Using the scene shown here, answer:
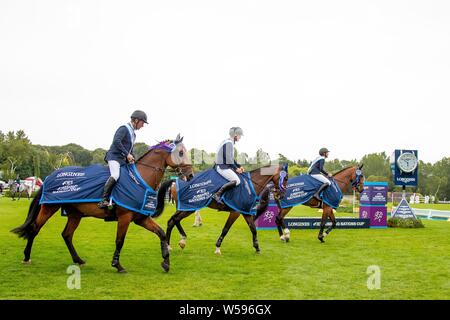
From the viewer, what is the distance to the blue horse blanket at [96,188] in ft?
28.0

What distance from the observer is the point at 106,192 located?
8.46 meters

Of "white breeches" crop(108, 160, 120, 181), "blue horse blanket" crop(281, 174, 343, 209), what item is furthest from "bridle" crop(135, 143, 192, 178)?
"blue horse blanket" crop(281, 174, 343, 209)

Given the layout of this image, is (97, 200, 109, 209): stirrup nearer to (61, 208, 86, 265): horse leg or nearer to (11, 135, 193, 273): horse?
(11, 135, 193, 273): horse

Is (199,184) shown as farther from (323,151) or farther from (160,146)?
(323,151)

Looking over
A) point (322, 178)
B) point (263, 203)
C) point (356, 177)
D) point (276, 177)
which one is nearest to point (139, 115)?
point (276, 177)

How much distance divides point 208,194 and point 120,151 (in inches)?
119

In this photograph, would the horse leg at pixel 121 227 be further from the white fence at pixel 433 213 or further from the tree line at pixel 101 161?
the white fence at pixel 433 213

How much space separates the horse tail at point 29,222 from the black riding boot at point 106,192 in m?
1.75

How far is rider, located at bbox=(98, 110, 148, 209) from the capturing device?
851cm

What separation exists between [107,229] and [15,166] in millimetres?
56853

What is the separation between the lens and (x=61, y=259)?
33.4ft

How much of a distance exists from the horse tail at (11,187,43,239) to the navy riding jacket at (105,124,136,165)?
1919 millimetres

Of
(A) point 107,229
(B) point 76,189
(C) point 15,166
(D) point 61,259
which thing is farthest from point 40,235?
(C) point 15,166
